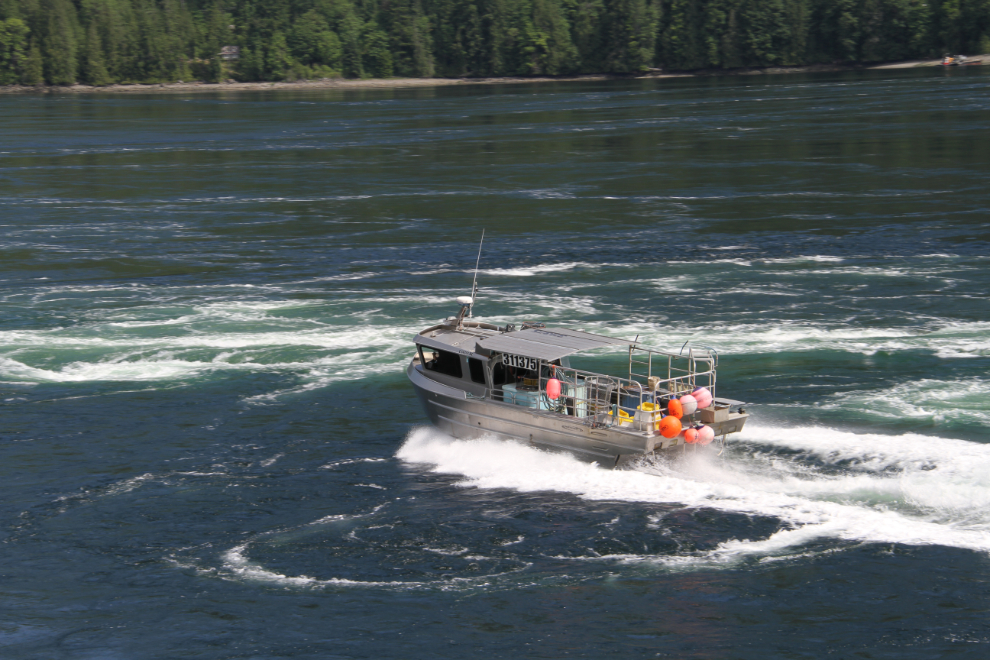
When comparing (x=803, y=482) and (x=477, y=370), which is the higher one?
(x=477, y=370)

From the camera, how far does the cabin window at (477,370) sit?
31281mm

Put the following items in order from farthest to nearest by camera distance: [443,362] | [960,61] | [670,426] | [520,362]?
[960,61], [443,362], [520,362], [670,426]

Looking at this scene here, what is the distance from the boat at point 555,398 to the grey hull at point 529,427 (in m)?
0.03

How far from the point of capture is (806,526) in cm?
2627

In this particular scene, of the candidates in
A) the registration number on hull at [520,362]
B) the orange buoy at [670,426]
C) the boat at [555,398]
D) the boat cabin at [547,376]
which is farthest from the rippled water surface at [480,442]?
the registration number on hull at [520,362]

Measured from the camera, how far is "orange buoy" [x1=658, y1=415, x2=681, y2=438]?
27.9 meters

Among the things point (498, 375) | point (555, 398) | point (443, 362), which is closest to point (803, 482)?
point (555, 398)

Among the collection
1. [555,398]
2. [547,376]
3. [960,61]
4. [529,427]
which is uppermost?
[960,61]

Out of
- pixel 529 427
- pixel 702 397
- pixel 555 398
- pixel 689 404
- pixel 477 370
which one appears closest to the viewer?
pixel 689 404

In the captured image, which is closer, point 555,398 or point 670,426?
point 670,426

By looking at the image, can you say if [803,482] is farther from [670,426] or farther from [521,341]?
[521,341]

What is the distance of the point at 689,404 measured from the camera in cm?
2842

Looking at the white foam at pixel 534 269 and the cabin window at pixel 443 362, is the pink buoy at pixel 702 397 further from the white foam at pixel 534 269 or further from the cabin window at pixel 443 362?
the white foam at pixel 534 269

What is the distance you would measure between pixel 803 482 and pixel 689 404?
3335 millimetres
